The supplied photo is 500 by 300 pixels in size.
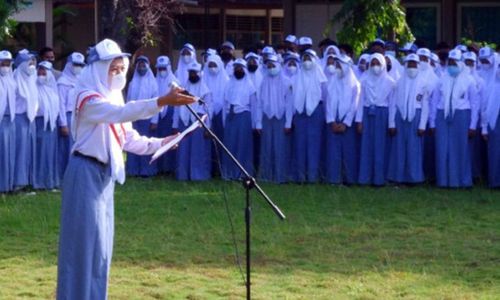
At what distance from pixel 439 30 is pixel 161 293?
1499 centimetres

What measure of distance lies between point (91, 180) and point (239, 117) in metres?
9.31

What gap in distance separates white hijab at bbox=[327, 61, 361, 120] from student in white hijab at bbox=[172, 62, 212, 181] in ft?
5.95

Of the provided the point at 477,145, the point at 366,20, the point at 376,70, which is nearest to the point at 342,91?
the point at 376,70

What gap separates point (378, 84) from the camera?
16.6 metres

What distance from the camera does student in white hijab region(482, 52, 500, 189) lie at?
16156 millimetres

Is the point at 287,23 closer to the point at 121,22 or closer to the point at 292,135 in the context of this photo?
the point at 121,22

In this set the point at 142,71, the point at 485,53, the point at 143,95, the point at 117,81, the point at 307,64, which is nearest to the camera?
the point at 117,81

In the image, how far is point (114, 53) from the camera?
816cm

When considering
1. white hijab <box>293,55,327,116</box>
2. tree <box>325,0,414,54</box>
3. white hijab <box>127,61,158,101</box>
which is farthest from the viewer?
tree <box>325,0,414,54</box>

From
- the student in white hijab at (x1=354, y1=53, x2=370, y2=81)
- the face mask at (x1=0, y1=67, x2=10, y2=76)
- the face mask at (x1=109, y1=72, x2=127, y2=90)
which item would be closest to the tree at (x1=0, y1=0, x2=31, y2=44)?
the face mask at (x1=0, y1=67, x2=10, y2=76)

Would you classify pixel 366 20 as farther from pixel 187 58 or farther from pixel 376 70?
pixel 376 70

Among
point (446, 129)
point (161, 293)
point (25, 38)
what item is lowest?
point (161, 293)

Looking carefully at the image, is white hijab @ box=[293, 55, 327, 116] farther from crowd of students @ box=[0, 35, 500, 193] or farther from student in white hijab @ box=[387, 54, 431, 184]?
student in white hijab @ box=[387, 54, 431, 184]

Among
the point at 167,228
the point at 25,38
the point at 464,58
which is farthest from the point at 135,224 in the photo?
the point at 25,38
